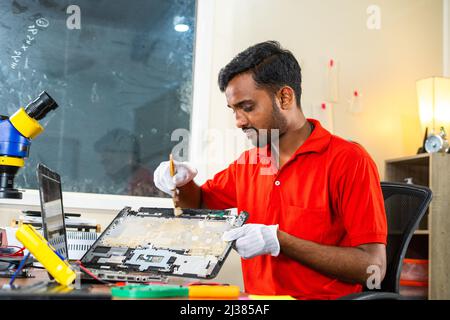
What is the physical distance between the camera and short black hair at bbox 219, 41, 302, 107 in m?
1.81

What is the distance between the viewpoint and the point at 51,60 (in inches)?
107

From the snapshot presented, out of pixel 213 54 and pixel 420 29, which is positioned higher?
pixel 420 29

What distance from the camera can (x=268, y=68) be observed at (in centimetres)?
181

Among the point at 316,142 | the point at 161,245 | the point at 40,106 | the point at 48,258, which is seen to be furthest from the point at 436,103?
the point at 48,258

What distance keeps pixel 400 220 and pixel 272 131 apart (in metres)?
0.49

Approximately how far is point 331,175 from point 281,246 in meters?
0.32

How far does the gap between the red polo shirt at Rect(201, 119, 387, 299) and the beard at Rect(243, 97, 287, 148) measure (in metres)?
0.10

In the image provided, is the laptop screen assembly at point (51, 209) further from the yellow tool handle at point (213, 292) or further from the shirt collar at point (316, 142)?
the shirt collar at point (316, 142)

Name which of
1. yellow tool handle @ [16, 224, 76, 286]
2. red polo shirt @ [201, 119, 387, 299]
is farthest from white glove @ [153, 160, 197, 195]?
yellow tool handle @ [16, 224, 76, 286]

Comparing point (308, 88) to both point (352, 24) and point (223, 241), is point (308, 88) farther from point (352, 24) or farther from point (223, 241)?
point (223, 241)

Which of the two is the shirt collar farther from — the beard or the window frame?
the window frame

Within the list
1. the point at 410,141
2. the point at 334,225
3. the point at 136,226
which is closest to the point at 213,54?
the point at 410,141

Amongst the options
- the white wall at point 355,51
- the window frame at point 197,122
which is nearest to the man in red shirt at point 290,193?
the window frame at point 197,122

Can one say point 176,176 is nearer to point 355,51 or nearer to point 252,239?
point 252,239
